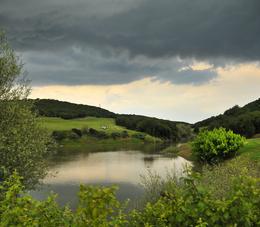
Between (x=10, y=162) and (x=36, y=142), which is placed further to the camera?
(x=36, y=142)

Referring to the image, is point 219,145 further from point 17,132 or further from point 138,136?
point 138,136

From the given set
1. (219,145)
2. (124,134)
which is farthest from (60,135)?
(219,145)

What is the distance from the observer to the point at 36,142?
28.4 metres

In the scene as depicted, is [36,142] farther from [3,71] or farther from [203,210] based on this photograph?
[203,210]

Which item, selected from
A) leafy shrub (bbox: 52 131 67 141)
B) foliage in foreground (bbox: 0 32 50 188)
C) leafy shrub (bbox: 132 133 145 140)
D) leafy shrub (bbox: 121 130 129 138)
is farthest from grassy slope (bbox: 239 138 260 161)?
leafy shrub (bbox: 132 133 145 140)

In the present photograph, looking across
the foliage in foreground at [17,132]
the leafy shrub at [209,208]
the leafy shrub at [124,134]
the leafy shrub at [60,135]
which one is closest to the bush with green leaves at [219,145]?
the foliage in foreground at [17,132]

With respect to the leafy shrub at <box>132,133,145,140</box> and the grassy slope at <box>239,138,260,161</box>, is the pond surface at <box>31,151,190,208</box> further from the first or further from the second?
the leafy shrub at <box>132,133,145,140</box>

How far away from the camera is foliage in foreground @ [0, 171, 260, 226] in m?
8.27

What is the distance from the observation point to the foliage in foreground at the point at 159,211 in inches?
326

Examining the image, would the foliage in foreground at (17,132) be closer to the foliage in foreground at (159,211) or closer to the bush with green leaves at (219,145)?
the foliage in foreground at (159,211)

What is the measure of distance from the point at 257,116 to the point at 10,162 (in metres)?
98.0

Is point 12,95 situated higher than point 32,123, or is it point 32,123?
point 12,95

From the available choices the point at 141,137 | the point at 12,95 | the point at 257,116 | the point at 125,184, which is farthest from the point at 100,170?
the point at 141,137

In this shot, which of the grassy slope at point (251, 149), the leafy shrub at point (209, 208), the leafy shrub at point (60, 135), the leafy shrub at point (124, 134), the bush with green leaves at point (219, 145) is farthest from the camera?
the leafy shrub at point (124, 134)
